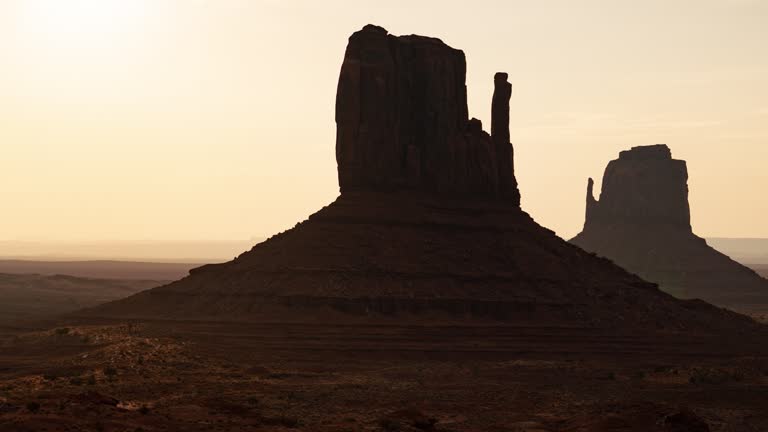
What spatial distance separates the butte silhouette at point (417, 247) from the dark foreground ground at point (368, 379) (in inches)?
207

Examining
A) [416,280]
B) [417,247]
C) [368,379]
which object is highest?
[417,247]

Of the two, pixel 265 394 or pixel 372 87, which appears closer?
pixel 265 394

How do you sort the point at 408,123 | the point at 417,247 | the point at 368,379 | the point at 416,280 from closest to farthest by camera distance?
1. the point at 368,379
2. the point at 416,280
3. the point at 417,247
4. the point at 408,123

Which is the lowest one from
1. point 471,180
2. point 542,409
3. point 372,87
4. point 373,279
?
point 542,409

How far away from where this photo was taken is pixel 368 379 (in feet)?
273

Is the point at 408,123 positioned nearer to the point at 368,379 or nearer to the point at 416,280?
the point at 416,280

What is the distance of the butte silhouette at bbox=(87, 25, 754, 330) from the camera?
11131 centimetres

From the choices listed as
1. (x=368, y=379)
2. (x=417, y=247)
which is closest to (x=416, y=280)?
(x=417, y=247)

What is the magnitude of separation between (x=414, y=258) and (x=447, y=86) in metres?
21.9

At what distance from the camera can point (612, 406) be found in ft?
229

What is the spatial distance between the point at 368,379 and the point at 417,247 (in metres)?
36.4

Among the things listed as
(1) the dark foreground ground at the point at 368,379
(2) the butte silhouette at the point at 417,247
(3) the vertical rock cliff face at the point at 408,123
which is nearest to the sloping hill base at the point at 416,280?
(2) the butte silhouette at the point at 417,247

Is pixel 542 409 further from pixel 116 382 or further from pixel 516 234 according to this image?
pixel 516 234

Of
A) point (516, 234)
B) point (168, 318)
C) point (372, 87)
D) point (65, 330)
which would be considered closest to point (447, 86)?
point (372, 87)
